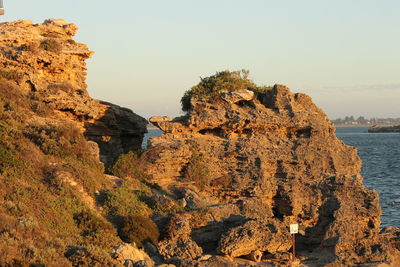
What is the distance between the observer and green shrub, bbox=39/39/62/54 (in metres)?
32.9

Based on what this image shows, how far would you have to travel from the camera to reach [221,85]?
33719mm

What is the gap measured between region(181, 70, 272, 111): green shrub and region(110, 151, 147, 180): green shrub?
5.81 m

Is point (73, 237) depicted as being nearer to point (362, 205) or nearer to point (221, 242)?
point (221, 242)

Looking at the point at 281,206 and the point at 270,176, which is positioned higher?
the point at 270,176

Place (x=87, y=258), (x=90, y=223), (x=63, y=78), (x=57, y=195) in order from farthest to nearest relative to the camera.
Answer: (x=63, y=78) → (x=57, y=195) → (x=90, y=223) → (x=87, y=258)

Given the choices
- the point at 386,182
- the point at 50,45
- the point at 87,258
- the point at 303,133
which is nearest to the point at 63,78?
the point at 50,45

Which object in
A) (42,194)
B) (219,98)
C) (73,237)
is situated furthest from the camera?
(219,98)

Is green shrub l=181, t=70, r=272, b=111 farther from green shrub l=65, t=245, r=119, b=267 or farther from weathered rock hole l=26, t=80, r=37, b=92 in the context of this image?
green shrub l=65, t=245, r=119, b=267

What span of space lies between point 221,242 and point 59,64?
15.7 meters

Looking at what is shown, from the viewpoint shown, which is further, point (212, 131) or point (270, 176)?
point (212, 131)

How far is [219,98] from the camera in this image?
31125mm

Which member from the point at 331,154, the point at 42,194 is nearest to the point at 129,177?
the point at 42,194

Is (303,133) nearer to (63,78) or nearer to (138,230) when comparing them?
(138,230)

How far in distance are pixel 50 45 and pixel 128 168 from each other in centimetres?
967
